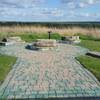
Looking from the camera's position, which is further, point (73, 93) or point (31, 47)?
point (31, 47)

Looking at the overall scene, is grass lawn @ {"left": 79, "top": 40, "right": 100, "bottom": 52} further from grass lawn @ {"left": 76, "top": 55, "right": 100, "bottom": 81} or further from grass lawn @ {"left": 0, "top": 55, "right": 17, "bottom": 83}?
grass lawn @ {"left": 0, "top": 55, "right": 17, "bottom": 83}

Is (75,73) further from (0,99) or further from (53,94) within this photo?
(0,99)

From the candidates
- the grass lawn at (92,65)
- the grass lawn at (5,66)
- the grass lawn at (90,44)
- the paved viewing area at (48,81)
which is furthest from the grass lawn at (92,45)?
the grass lawn at (5,66)

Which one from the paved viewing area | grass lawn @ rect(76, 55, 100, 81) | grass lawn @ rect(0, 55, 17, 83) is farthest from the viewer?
grass lawn @ rect(76, 55, 100, 81)

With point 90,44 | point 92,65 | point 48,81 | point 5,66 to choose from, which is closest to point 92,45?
point 90,44

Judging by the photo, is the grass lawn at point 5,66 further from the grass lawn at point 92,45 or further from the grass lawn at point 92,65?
the grass lawn at point 92,45

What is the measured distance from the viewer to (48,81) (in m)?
7.21

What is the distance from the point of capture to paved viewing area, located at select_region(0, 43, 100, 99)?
6102 mm

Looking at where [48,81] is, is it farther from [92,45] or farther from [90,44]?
[90,44]

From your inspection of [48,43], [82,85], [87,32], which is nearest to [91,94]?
[82,85]

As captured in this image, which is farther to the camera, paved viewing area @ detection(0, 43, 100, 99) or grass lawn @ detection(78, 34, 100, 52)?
grass lawn @ detection(78, 34, 100, 52)

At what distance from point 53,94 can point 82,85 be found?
1.07 meters

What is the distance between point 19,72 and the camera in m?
8.28

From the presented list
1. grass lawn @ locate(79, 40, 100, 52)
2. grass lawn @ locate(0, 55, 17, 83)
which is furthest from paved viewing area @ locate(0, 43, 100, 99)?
grass lawn @ locate(79, 40, 100, 52)
